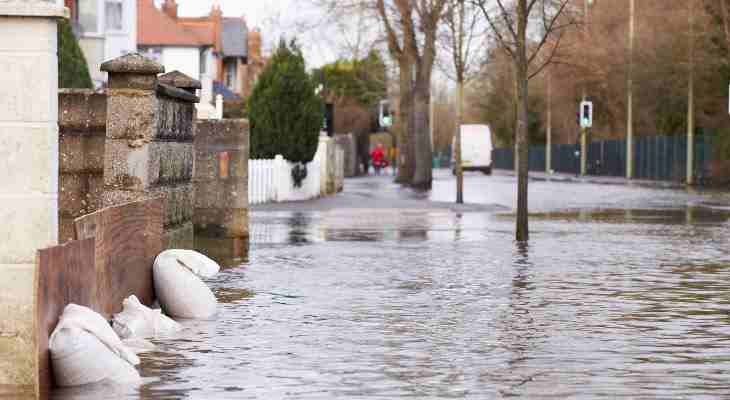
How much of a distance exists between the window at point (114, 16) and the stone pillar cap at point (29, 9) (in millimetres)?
57007

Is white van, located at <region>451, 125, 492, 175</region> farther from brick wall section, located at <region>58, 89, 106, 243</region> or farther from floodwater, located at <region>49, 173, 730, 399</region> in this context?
brick wall section, located at <region>58, 89, 106, 243</region>

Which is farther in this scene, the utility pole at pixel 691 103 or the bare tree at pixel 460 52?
the utility pole at pixel 691 103

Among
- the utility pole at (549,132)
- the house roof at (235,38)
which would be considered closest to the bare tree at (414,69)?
the utility pole at (549,132)

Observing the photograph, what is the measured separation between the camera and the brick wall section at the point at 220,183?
24438 millimetres

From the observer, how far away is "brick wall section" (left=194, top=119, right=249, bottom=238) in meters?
24.4

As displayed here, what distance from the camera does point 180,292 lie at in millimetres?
13703

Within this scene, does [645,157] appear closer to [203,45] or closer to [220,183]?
[203,45]

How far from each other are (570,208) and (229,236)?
1653cm

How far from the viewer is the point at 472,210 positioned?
37.3 metres

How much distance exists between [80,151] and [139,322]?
5.33m

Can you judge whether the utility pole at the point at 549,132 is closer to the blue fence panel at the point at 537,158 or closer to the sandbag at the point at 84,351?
the blue fence panel at the point at 537,158

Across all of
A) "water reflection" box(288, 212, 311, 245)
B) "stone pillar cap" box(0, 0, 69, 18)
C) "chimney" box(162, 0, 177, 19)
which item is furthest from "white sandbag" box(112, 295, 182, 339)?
"chimney" box(162, 0, 177, 19)

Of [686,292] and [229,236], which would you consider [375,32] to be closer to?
Answer: [229,236]

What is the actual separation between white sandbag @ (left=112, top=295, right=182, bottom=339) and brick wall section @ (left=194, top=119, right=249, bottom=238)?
11544mm
